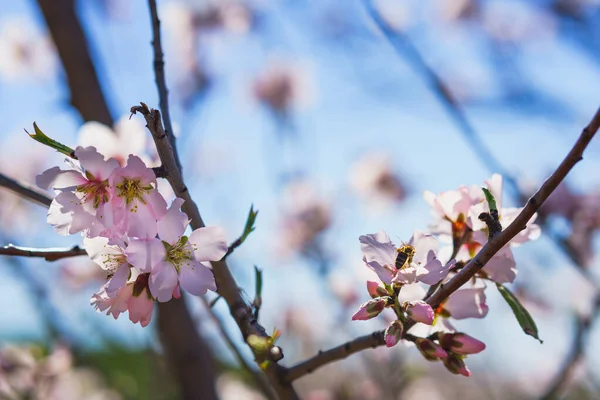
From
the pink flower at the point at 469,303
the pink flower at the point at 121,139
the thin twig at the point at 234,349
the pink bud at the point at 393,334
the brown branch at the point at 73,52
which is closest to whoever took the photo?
the pink bud at the point at 393,334

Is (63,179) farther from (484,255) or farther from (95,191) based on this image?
(484,255)

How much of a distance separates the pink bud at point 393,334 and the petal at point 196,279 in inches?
8.7

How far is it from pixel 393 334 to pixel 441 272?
0.09m

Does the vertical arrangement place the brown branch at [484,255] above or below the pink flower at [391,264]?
below

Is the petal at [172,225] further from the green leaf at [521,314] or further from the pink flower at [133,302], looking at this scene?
the green leaf at [521,314]

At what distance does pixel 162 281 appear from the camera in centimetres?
69

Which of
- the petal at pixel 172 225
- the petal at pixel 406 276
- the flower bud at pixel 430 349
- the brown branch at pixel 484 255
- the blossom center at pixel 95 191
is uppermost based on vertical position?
the blossom center at pixel 95 191

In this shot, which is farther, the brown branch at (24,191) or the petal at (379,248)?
the brown branch at (24,191)

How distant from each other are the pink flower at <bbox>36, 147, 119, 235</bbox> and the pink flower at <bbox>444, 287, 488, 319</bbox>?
0.48 metres

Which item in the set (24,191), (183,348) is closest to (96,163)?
(24,191)

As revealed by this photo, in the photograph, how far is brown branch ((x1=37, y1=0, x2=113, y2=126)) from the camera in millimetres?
1708

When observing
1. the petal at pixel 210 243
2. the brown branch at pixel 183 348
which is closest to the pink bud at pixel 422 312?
the petal at pixel 210 243

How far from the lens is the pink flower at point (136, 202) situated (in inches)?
27.2

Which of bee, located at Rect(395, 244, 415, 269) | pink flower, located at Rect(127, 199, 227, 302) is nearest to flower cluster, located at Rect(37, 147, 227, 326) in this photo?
pink flower, located at Rect(127, 199, 227, 302)
